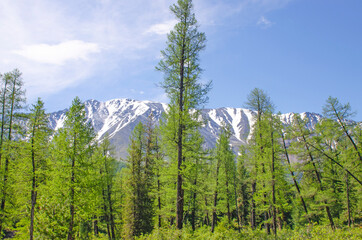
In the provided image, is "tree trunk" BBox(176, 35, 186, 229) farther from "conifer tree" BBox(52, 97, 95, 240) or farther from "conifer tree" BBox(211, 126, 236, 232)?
"conifer tree" BBox(211, 126, 236, 232)

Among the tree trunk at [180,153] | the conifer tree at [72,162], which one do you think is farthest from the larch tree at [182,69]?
the conifer tree at [72,162]

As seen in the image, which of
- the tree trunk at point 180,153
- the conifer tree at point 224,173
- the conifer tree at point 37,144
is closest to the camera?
the tree trunk at point 180,153

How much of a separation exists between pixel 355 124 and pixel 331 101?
8.52ft

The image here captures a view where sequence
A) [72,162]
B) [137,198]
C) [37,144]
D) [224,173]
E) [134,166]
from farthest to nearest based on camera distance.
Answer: [224,173]
[134,166]
[137,198]
[37,144]
[72,162]

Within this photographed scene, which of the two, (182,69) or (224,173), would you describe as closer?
(182,69)

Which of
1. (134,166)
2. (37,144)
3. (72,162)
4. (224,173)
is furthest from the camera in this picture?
(224,173)

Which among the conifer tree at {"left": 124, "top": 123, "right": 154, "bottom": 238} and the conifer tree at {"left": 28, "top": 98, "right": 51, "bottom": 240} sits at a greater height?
the conifer tree at {"left": 28, "top": 98, "right": 51, "bottom": 240}

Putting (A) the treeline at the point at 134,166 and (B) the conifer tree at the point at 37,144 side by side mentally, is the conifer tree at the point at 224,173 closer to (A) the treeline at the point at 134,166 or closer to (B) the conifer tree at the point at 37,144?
(A) the treeline at the point at 134,166

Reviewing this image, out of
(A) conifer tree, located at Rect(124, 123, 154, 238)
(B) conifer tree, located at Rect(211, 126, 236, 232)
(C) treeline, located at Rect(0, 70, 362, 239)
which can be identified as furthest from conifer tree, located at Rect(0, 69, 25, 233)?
(B) conifer tree, located at Rect(211, 126, 236, 232)

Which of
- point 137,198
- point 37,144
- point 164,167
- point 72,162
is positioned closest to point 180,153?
point 164,167

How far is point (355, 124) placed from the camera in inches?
688

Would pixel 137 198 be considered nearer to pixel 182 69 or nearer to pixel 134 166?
pixel 134 166

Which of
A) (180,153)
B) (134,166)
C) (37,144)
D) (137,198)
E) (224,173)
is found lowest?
(137,198)

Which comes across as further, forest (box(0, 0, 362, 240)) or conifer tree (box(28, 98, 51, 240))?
conifer tree (box(28, 98, 51, 240))
